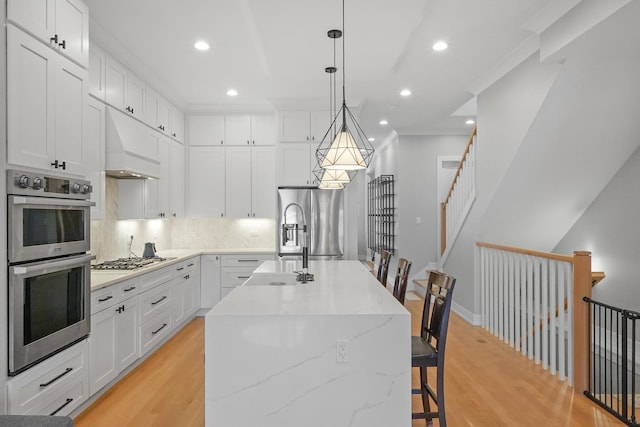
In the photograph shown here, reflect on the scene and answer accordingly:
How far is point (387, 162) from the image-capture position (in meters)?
8.45

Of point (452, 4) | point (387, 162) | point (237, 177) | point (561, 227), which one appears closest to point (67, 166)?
point (452, 4)

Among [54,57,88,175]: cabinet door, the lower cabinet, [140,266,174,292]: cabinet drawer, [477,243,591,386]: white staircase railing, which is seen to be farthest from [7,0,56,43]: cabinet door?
[477,243,591,386]: white staircase railing

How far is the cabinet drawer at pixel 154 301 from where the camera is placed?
3754mm

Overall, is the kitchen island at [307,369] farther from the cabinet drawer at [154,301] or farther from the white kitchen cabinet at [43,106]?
the cabinet drawer at [154,301]

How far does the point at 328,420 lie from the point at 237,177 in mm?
4253

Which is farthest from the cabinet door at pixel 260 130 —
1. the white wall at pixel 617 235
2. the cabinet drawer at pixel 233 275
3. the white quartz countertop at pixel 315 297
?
the white wall at pixel 617 235

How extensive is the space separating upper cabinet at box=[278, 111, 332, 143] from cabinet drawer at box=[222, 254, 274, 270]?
158cm

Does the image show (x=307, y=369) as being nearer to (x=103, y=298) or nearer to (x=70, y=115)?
(x=103, y=298)

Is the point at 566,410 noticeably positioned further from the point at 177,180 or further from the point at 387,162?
the point at 387,162

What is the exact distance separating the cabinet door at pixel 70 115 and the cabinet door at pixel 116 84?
1.00 metres

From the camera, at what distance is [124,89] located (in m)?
4.01

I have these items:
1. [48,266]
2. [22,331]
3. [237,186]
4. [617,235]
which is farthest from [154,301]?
[617,235]

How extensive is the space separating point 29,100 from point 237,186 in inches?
141

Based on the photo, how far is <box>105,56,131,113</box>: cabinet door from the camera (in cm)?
371
